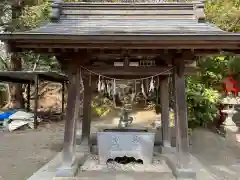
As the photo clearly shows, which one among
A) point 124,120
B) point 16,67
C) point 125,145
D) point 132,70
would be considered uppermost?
point 132,70

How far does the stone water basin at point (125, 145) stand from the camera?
232 inches

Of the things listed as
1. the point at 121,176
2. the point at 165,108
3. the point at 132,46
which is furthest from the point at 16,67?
the point at 132,46

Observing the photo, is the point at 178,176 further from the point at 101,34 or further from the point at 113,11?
the point at 113,11

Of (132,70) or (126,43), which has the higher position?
(126,43)

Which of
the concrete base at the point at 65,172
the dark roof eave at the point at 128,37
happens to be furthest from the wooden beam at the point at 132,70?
the concrete base at the point at 65,172

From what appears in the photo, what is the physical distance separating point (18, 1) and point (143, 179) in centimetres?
A: 1100

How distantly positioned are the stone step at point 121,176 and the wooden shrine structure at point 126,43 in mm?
222

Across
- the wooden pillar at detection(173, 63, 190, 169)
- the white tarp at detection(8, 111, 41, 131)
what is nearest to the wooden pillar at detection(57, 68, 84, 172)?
the wooden pillar at detection(173, 63, 190, 169)

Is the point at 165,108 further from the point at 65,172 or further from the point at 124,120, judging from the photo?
the point at 65,172

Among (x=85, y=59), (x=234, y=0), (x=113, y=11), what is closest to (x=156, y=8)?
(x=113, y=11)

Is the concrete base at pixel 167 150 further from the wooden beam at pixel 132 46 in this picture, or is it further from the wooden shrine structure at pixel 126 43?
the wooden beam at pixel 132 46

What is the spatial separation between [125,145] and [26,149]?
3.78 metres

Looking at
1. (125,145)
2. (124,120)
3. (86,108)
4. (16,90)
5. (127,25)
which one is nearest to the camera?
(127,25)

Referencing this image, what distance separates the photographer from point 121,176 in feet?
17.2
